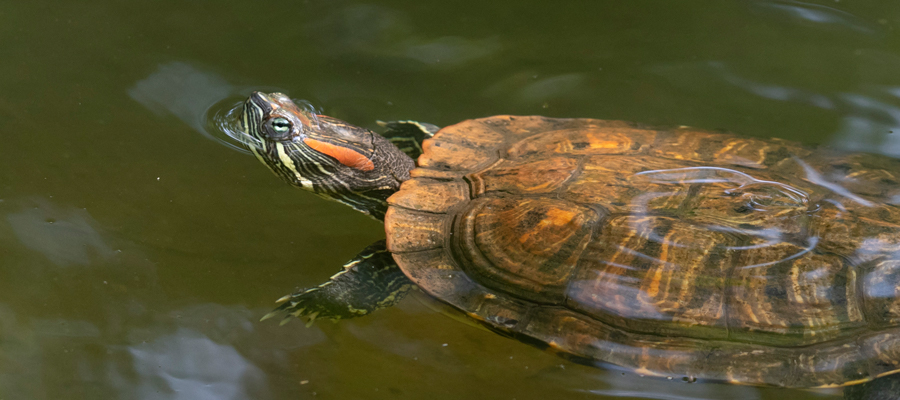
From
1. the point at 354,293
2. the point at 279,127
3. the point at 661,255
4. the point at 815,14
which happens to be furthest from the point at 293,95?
the point at 815,14

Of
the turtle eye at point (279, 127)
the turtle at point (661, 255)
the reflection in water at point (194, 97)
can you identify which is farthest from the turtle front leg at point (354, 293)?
the reflection in water at point (194, 97)

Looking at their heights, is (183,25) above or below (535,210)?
above

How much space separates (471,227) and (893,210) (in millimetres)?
2205

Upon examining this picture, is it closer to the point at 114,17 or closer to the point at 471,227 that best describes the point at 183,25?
the point at 114,17

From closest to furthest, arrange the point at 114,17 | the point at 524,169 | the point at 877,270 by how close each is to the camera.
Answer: the point at 877,270
the point at 524,169
the point at 114,17

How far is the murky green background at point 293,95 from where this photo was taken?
312cm

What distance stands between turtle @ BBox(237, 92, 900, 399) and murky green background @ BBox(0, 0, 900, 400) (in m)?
0.46

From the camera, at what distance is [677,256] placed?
2.57 metres

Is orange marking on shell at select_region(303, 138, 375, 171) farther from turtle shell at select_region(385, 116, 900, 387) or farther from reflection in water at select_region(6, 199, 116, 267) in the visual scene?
reflection in water at select_region(6, 199, 116, 267)

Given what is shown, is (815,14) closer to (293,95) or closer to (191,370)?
(293,95)

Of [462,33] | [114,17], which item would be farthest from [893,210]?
[114,17]

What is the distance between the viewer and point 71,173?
12.7 ft

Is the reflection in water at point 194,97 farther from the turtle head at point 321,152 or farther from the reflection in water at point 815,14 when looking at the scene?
the reflection in water at point 815,14

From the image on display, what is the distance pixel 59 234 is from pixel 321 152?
187 centimetres
